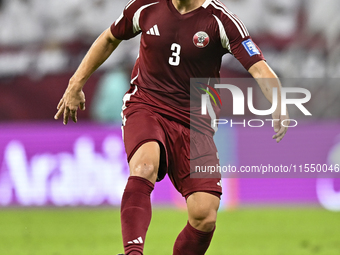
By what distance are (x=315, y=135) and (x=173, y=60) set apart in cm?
498

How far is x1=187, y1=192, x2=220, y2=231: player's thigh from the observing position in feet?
13.1

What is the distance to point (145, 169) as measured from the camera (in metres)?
3.61

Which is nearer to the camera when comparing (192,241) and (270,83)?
(270,83)

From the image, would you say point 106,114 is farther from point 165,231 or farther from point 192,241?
point 192,241

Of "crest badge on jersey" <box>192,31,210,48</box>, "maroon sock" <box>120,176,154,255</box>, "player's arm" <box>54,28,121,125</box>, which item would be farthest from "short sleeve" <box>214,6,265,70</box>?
"maroon sock" <box>120,176,154,255</box>

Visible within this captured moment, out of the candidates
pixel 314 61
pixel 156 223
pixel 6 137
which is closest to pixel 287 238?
pixel 156 223

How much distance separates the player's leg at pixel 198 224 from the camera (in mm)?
4004

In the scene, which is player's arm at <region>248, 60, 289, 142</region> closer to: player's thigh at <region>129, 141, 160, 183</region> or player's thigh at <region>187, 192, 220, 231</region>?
player's thigh at <region>187, 192, 220, 231</region>

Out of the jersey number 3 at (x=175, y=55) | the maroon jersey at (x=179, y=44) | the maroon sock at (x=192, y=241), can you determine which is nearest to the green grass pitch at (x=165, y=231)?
the maroon sock at (x=192, y=241)

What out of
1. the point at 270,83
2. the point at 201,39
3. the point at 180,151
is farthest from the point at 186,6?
the point at 180,151

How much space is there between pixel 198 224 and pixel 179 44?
1.25 metres

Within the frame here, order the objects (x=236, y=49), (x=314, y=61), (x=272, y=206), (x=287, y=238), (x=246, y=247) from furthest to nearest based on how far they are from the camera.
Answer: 1. (x=314, y=61)
2. (x=272, y=206)
3. (x=287, y=238)
4. (x=246, y=247)
5. (x=236, y=49)

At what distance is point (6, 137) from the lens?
28.2 ft

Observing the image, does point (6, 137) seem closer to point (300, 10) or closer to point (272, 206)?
point (272, 206)
